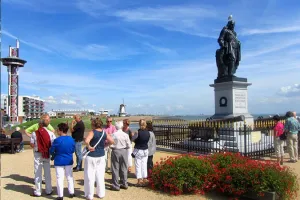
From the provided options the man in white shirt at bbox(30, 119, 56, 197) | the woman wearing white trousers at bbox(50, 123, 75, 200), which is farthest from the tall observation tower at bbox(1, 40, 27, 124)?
the woman wearing white trousers at bbox(50, 123, 75, 200)

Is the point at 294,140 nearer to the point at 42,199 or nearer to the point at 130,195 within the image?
the point at 130,195

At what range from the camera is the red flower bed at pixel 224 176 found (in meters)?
5.82

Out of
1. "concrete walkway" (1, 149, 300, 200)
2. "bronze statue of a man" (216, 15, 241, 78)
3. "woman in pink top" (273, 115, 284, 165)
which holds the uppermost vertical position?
"bronze statue of a man" (216, 15, 241, 78)

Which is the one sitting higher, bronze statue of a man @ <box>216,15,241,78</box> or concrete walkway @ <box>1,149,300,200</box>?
bronze statue of a man @ <box>216,15,241,78</box>

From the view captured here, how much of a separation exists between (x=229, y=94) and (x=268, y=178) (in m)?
9.24

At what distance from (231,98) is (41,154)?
1079cm

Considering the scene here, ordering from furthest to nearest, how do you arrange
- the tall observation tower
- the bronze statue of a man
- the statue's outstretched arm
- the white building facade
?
the white building facade, the tall observation tower, the statue's outstretched arm, the bronze statue of a man

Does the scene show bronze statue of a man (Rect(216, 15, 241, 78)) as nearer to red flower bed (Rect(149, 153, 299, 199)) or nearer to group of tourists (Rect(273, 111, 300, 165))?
group of tourists (Rect(273, 111, 300, 165))

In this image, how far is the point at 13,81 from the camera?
80.1 meters

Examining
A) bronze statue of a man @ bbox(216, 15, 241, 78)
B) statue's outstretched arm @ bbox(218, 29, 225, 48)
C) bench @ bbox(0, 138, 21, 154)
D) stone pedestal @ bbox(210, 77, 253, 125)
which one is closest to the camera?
bench @ bbox(0, 138, 21, 154)

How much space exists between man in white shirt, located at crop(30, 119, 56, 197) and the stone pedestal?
10349mm

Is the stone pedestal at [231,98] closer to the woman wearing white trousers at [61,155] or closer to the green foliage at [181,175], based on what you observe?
the green foliage at [181,175]

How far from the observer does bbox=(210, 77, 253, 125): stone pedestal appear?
47.7ft

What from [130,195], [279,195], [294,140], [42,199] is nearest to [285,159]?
[294,140]
